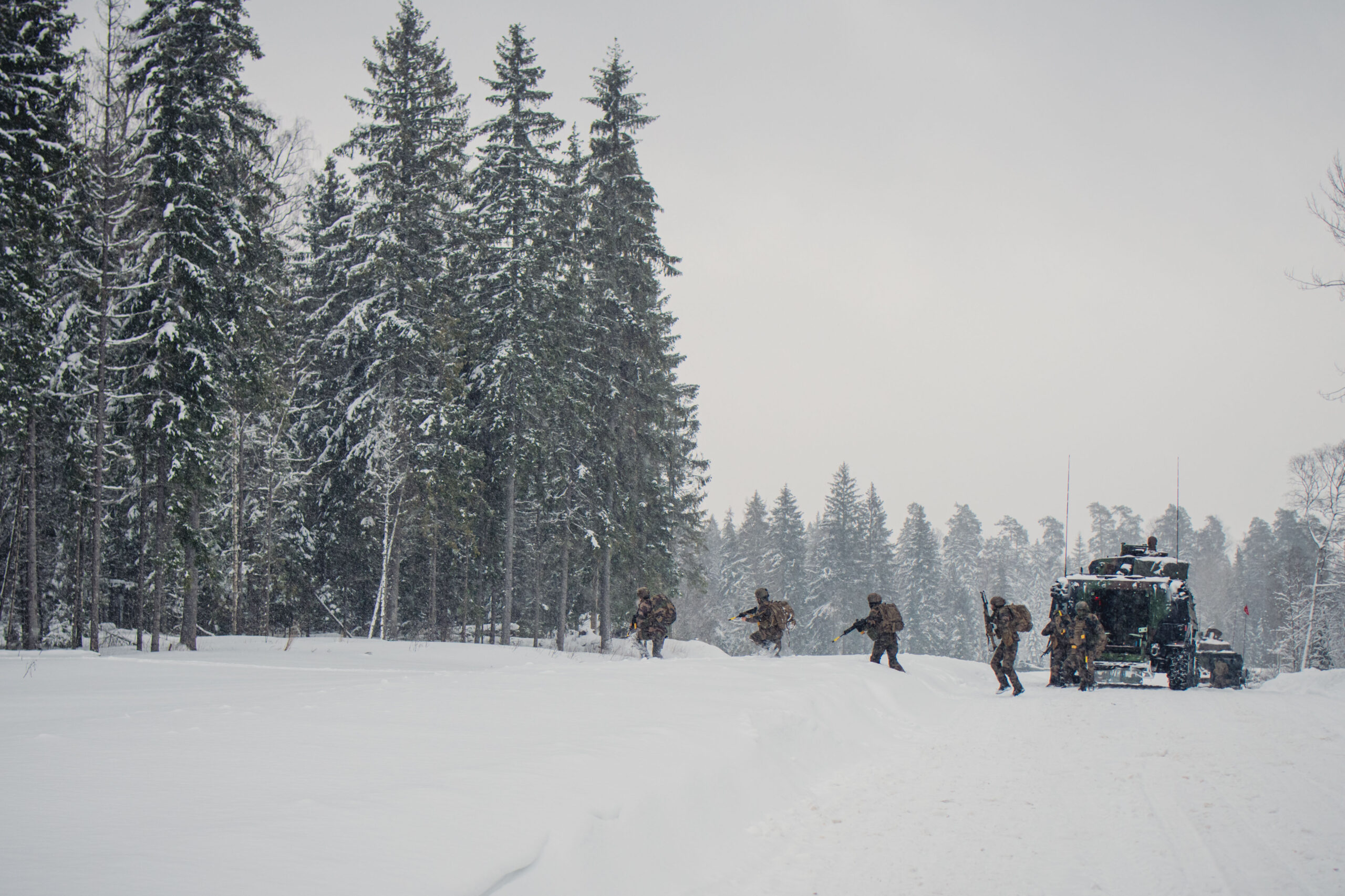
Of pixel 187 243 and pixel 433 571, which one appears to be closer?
pixel 187 243

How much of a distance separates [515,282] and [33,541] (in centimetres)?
1332

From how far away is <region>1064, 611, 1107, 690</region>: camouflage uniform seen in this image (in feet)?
48.4

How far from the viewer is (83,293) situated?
17625mm

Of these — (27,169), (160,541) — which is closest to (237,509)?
(160,541)

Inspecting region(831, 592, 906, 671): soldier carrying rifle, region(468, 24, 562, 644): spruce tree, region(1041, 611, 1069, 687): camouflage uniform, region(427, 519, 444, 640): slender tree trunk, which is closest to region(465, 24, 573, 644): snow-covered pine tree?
region(468, 24, 562, 644): spruce tree

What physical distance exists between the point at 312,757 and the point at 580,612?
32601 millimetres

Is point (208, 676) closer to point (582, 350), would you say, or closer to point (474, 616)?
point (582, 350)

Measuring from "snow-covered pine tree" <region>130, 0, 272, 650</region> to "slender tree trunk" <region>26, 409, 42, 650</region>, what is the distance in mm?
2116

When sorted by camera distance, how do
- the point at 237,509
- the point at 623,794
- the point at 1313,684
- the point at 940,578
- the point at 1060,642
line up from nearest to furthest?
the point at 623,794, the point at 1060,642, the point at 1313,684, the point at 237,509, the point at 940,578

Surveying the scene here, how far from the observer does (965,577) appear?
281 ft

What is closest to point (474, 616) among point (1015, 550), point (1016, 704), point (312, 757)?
point (1016, 704)

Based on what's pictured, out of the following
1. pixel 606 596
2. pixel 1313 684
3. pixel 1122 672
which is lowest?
pixel 1313 684

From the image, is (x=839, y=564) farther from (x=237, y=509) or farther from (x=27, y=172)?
(x=27, y=172)

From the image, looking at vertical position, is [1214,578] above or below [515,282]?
below
